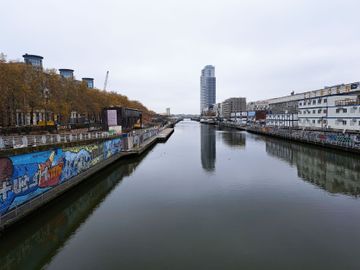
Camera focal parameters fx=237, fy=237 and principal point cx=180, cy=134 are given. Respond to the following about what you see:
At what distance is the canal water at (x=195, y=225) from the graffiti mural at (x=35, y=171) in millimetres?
1904

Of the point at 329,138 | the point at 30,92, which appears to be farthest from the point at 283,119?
the point at 30,92

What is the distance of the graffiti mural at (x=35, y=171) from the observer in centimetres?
1625

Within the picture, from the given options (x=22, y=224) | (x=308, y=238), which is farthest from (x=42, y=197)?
(x=308, y=238)

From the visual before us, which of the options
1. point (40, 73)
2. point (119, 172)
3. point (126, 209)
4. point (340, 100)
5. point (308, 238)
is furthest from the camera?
point (340, 100)

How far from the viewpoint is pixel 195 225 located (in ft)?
60.2

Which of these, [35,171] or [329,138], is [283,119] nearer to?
[329,138]

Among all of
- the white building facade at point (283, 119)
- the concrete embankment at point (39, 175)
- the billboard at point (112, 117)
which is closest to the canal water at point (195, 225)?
the concrete embankment at point (39, 175)

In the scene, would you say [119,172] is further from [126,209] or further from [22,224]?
[22,224]

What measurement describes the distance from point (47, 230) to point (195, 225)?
36.8 feet

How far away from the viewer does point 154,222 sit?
747 inches

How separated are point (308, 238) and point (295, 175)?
785 inches

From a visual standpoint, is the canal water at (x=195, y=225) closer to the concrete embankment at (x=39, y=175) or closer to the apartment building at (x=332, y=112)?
the concrete embankment at (x=39, y=175)

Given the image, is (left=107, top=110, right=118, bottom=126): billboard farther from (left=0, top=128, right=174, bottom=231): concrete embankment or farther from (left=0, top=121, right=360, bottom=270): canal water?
(left=0, top=121, right=360, bottom=270): canal water

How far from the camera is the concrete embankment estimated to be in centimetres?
1631
